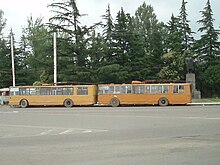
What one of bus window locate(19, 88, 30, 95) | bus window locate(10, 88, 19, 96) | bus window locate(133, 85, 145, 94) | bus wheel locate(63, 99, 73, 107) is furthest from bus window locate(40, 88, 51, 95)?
bus window locate(133, 85, 145, 94)

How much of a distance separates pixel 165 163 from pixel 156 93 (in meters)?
30.2

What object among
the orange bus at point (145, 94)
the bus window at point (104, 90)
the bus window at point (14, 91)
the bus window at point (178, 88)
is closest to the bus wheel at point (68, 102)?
the orange bus at point (145, 94)

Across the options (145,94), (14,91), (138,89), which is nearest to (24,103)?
(14,91)

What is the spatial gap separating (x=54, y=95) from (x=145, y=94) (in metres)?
9.49

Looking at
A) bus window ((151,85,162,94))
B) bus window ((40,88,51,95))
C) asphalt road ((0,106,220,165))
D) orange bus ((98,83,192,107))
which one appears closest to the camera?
asphalt road ((0,106,220,165))

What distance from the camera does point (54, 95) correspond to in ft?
134

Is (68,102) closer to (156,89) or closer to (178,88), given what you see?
(156,89)

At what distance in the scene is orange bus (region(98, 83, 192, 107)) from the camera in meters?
38.6

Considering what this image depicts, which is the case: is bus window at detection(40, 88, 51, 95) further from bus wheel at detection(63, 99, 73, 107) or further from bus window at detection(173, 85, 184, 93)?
bus window at detection(173, 85, 184, 93)

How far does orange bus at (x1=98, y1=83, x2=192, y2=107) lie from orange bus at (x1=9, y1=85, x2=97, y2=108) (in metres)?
1.25

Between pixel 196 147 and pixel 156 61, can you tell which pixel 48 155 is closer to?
pixel 196 147

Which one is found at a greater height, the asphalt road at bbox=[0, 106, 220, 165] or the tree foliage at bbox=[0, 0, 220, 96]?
the tree foliage at bbox=[0, 0, 220, 96]

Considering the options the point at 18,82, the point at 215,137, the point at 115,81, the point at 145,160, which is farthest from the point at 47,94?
the point at 145,160

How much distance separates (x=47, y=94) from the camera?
40.9 metres
